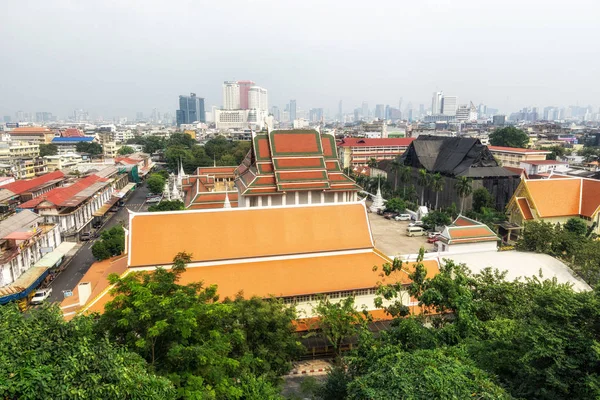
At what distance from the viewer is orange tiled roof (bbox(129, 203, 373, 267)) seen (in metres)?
16.2

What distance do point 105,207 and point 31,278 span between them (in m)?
19.2

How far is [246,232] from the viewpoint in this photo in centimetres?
1720

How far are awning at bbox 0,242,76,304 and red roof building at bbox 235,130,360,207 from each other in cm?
1306

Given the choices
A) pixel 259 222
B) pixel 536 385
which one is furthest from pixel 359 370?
pixel 259 222

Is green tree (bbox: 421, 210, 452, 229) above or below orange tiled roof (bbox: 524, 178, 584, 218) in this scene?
below

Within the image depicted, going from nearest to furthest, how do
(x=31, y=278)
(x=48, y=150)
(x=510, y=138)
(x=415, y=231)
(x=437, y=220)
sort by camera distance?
1. (x=31, y=278)
2. (x=415, y=231)
3. (x=437, y=220)
4. (x=510, y=138)
5. (x=48, y=150)

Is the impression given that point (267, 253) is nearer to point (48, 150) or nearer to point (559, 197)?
point (559, 197)

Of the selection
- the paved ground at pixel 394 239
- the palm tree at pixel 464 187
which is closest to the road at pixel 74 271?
the paved ground at pixel 394 239

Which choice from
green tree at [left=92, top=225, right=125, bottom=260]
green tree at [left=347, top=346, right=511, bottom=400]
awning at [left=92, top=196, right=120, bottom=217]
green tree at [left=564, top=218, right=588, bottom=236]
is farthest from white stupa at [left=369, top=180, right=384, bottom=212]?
green tree at [left=347, top=346, right=511, bottom=400]

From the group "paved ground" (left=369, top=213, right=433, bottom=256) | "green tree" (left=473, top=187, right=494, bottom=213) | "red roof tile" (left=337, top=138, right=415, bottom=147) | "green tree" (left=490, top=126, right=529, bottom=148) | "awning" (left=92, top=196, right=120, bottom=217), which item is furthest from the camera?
"green tree" (left=490, top=126, right=529, bottom=148)

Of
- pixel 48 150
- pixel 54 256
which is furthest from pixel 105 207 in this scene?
pixel 48 150

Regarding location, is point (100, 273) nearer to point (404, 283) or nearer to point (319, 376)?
point (319, 376)

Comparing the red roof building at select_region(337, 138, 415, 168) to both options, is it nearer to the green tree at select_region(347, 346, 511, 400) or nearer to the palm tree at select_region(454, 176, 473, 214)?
the palm tree at select_region(454, 176, 473, 214)

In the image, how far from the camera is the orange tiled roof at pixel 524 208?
28902 millimetres
